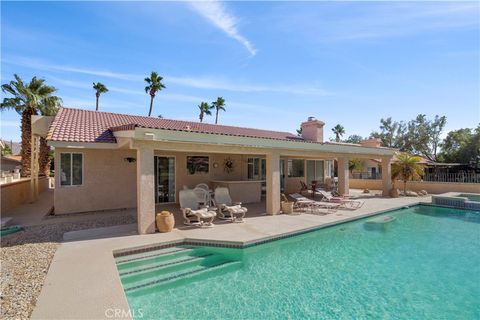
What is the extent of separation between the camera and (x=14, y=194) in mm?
15906

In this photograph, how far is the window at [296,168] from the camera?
2286 centimetres

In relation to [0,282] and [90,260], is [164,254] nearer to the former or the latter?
[90,260]

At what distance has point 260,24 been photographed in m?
13.2

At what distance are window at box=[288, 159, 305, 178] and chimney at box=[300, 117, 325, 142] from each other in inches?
120

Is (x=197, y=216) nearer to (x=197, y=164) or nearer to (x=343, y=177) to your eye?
(x=197, y=164)

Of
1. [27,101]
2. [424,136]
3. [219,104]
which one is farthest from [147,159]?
[424,136]

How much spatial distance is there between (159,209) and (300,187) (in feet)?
43.4

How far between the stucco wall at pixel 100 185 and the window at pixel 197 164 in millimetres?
3320

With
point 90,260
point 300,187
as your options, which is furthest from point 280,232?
point 300,187

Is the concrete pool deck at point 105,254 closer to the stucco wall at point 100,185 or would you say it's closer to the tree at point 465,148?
Result: the stucco wall at point 100,185

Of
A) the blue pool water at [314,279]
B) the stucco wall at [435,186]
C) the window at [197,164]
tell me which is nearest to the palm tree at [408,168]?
the stucco wall at [435,186]

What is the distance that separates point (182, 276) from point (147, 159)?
14.8ft

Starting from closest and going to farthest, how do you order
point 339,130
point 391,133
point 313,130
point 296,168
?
point 313,130
point 296,168
point 339,130
point 391,133

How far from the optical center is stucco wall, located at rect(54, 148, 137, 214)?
1312cm
